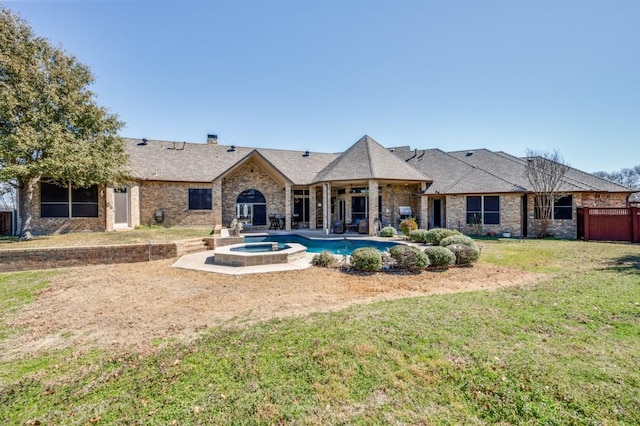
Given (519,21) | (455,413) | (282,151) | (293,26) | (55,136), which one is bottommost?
(455,413)

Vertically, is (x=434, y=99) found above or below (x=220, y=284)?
above

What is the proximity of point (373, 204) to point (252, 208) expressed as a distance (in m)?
9.29

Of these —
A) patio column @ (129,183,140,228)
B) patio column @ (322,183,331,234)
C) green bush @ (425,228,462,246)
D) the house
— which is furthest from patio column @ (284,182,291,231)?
green bush @ (425,228,462,246)

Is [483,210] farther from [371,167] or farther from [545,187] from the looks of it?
[371,167]

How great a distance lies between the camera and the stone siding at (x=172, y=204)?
18719mm

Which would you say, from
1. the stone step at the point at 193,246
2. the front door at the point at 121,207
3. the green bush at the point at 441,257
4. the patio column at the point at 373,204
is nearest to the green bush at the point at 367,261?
the green bush at the point at 441,257

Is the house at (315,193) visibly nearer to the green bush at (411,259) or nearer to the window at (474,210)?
the window at (474,210)

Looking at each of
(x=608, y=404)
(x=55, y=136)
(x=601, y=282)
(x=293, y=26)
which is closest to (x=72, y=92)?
(x=55, y=136)

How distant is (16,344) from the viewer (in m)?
4.29

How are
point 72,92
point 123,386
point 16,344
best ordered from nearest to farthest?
point 123,386
point 16,344
point 72,92

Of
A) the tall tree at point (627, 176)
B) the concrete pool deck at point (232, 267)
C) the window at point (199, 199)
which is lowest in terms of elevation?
the concrete pool deck at point (232, 267)

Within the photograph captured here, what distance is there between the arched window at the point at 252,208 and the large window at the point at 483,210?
14.3 metres

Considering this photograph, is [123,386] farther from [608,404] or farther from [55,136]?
[55,136]

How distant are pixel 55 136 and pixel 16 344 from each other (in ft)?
40.7
